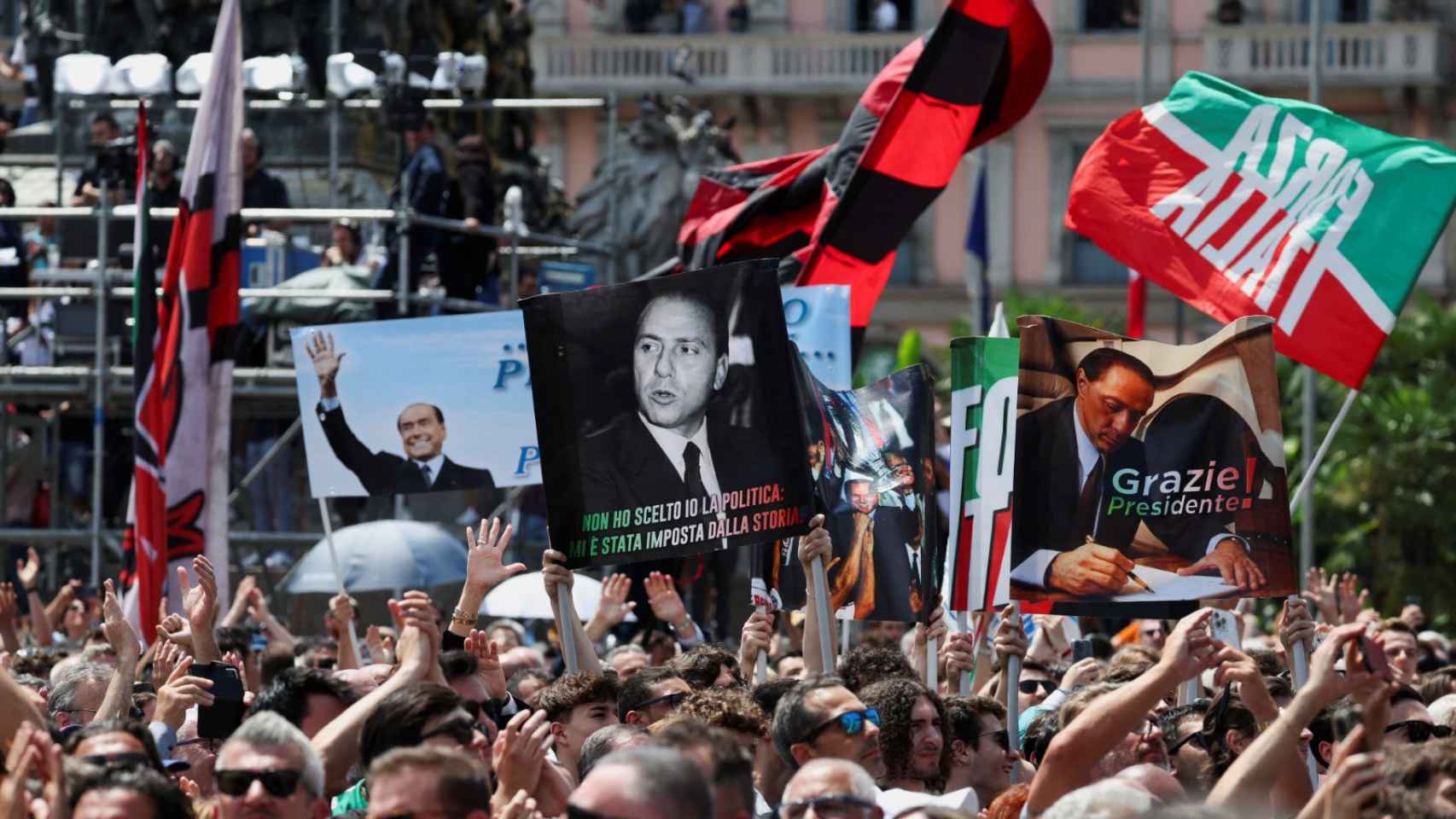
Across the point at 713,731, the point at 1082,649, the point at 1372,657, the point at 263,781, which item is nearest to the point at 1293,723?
the point at 1372,657

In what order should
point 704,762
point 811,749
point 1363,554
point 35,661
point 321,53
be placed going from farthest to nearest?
point 1363,554 < point 321,53 < point 35,661 < point 811,749 < point 704,762

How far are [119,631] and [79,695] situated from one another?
1.31 ft

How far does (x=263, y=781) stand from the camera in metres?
5.74

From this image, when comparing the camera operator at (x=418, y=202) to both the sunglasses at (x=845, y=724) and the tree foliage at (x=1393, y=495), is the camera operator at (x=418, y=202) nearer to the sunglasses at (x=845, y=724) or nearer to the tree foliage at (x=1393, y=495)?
the sunglasses at (x=845, y=724)

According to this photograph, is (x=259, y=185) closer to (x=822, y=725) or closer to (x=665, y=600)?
(x=665, y=600)

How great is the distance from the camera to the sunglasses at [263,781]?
18.9 feet

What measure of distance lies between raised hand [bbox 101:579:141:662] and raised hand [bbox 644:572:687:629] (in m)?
3.12

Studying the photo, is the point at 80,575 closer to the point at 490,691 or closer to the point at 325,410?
the point at 325,410

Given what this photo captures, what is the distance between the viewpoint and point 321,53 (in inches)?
758

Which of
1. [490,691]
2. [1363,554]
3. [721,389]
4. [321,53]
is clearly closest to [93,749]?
[490,691]

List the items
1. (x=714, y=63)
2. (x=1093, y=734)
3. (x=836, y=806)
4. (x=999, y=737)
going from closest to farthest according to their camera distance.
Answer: (x=836, y=806), (x=1093, y=734), (x=999, y=737), (x=714, y=63)

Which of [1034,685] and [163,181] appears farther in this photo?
[163,181]

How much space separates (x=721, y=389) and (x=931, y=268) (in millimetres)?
41999

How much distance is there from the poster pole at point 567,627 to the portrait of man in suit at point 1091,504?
4.63 feet
